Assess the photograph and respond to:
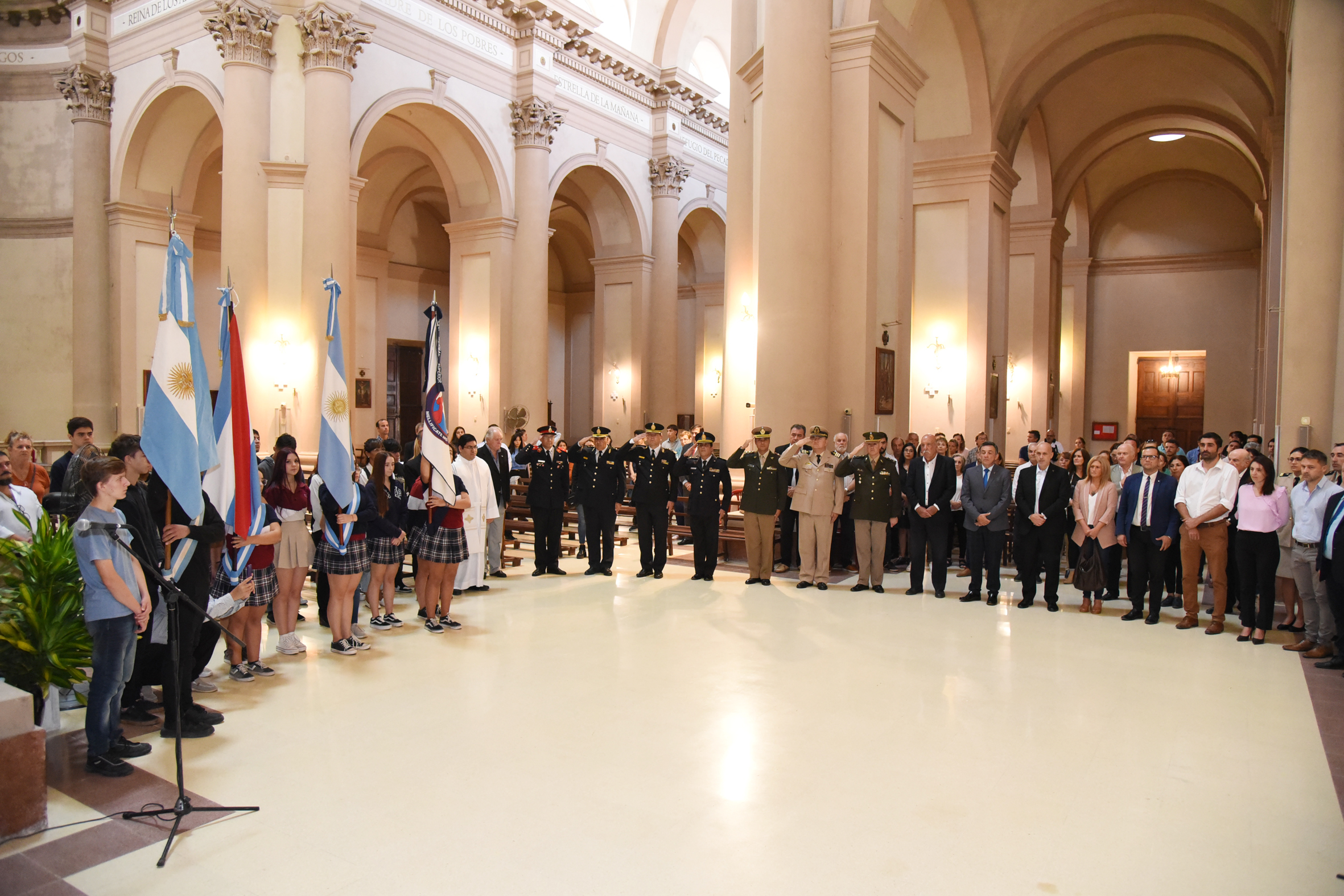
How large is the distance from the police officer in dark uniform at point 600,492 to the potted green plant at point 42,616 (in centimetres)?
563

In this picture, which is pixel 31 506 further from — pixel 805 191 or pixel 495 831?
pixel 805 191

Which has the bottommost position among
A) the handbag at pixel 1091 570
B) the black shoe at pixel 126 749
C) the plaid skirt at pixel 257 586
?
the black shoe at pixel 126 749

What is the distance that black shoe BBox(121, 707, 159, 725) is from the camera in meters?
4.94

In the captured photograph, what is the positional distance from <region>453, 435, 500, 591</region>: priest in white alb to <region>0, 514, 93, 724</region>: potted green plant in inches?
124

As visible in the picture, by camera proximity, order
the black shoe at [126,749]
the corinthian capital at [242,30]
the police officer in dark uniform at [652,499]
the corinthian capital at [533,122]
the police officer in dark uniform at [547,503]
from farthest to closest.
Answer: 1. the corinthian capital at [533,122]
2. the corinthian capital at [242,30]
3. the police officer in dark uniform at [547,503]
4. the police officer in dark uniform at [652,499]
5. the black shoe at [126,749]

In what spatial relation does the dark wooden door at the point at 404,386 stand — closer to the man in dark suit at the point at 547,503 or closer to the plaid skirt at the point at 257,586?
the man in dark suit at the point at 547,503

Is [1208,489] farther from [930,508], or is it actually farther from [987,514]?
[930,508]

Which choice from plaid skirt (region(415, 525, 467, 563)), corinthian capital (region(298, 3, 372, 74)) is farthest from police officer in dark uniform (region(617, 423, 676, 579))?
corinthian capital (region(298, 3, 372, 74))

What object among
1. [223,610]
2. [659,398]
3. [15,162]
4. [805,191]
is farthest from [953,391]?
[15,162]

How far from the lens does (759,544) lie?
9305 millimetres

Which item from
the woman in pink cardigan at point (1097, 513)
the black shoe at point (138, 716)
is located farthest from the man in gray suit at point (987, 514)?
the black shoe at point (138, 716)

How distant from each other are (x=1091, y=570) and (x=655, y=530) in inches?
171

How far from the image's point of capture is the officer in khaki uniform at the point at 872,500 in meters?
8.90

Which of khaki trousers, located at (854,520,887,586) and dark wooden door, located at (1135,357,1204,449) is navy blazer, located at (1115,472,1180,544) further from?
dark wooden door, located at (1135,357,1204,449)
